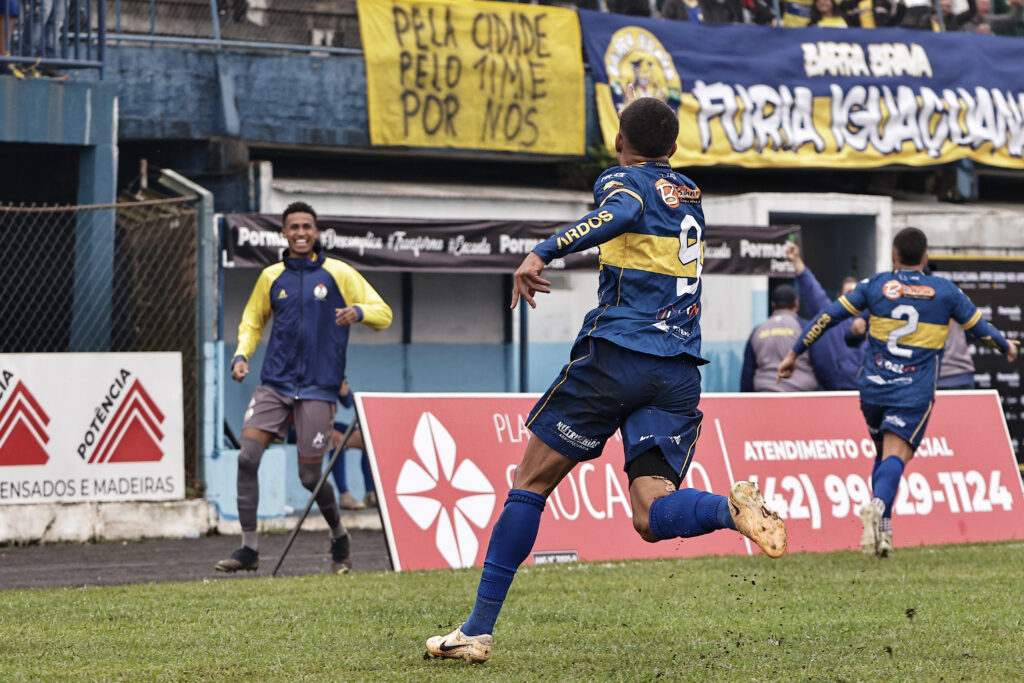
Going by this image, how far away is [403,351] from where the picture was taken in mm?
17719

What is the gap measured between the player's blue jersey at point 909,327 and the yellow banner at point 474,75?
27.6 ft

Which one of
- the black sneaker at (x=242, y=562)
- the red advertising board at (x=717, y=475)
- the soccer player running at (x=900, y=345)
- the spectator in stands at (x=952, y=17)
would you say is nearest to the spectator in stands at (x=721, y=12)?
the spectator in stands at (x=952, y=17)

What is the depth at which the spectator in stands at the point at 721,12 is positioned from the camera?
20.5 metres

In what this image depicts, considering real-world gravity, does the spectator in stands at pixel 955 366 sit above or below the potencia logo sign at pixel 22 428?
above

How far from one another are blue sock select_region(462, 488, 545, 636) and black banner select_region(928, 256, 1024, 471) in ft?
40.6

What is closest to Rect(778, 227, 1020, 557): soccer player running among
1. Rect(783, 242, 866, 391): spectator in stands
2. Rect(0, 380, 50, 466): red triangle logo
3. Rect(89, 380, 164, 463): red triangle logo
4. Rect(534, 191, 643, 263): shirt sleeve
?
Rect(783, 242, 866, 391): spectator in stands

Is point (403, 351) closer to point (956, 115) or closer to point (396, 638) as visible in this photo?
point (956, 115)

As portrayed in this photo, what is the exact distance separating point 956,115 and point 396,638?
16403 mm

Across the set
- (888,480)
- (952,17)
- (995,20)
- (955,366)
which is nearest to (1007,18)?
(995,20)

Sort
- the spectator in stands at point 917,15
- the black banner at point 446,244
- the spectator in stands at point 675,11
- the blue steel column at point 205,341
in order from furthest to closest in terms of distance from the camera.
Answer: the spectator in stands at point 917,15, the spectator in stands at point 675,11, the blue steel column at point 205,341, the black banner at point 446,244

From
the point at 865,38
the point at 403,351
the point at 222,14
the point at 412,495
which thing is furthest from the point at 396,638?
the point at 865,38

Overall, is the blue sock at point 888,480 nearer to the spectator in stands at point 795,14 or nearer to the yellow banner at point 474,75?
the yellow banner at point 474,75

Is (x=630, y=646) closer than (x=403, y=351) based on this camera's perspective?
Yes

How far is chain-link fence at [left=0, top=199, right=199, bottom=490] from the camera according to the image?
47.9ft
